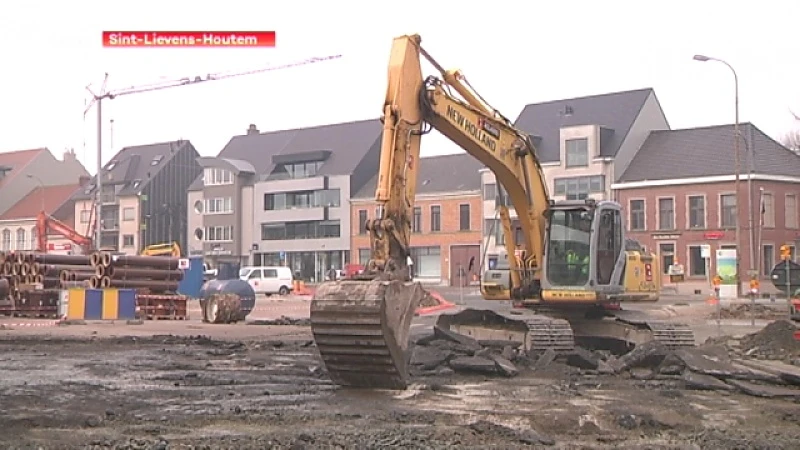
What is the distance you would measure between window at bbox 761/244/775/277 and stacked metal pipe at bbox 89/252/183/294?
35.3m

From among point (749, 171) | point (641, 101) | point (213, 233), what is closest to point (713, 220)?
point (749, 171)

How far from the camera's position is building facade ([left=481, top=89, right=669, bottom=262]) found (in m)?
61.8

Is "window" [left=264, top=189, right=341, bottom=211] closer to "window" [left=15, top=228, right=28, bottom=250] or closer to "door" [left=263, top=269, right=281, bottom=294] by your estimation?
"door" [left=263, top=269, right=281, bottom=294]

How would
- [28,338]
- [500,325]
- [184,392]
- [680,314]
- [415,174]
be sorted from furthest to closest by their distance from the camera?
[680,314], [28,338], [500,325], [415,174], [184,392]

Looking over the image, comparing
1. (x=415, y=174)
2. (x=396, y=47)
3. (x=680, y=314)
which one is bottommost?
(x=680, y=314)

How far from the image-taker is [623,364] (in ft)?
49.0

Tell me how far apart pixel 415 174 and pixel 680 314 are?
24.5m

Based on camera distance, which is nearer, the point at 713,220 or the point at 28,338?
the point at 28,338

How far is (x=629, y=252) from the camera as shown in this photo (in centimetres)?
1727

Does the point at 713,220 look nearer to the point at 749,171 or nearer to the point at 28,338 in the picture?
the point at 749,171

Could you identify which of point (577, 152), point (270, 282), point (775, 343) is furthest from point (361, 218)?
point (775, 343)

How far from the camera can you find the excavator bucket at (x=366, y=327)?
442 inches

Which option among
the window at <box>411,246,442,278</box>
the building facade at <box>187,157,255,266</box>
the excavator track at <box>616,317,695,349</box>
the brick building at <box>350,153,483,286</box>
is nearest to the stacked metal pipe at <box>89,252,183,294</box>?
the excavator track at <box>616,317,695,349</box>

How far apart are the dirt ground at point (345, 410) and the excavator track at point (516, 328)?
441mm
